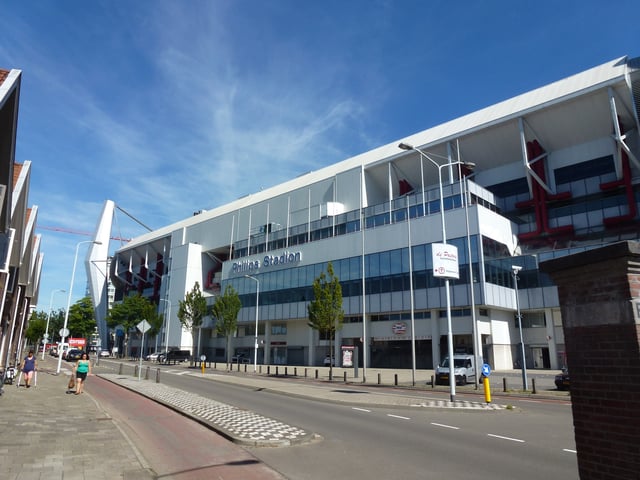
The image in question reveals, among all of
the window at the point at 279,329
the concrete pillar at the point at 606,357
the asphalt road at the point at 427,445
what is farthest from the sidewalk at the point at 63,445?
the window at the point at 279,329

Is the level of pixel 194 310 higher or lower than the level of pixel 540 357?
higher

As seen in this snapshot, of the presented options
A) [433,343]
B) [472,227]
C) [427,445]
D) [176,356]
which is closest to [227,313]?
[176,356]

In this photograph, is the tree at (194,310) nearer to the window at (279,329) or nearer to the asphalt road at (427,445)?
the window at (279,329)

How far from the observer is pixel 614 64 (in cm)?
4181

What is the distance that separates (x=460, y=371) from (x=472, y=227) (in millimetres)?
15336

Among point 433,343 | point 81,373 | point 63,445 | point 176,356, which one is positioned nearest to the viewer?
point 63,445

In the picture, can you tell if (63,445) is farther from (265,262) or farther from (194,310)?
(194,310)

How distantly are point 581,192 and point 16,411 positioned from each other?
163 feet

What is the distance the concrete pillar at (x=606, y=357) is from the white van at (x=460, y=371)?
1018 inches

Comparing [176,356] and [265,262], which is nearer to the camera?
[265,262]

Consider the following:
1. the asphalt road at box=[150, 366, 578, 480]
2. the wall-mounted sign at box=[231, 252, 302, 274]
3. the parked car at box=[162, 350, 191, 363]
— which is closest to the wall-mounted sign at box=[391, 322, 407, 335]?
the wall-mounted sign at box=[231, 252, 302, 274]

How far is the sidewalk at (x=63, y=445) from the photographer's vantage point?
7.41 m

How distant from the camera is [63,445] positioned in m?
9.26

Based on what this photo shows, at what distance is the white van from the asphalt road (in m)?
13.1
